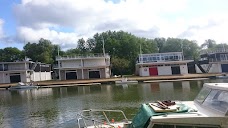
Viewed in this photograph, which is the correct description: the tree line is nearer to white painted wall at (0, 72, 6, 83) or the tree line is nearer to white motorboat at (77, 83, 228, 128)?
white painted wall at (0, 72, 6, 83)

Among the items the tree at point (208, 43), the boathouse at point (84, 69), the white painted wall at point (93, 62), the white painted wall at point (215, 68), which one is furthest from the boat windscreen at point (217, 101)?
the tree at point (208, 43)

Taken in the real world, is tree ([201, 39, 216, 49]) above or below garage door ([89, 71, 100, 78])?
above

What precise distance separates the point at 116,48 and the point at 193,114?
270 feet

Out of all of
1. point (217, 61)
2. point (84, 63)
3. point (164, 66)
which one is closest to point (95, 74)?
point (84, 63)

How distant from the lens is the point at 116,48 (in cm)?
8962

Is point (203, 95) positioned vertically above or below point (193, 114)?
above

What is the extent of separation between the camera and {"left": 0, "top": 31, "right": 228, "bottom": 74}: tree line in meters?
87.9

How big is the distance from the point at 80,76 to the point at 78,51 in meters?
24.9

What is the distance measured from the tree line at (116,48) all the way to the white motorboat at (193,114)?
70.4 m

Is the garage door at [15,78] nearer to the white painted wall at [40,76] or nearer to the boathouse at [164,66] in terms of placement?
the white painted wall at [40,76]

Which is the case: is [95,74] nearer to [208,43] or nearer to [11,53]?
[11,53]

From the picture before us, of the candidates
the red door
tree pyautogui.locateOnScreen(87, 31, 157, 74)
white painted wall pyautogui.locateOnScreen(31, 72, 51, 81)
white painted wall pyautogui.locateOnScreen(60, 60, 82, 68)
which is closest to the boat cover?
the red door

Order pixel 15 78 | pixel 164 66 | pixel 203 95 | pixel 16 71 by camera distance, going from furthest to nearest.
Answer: pixel 164 66, pixel 15 78, pixel 16 71, pixel 203 95

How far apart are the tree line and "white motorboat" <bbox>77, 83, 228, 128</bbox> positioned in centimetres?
7041
